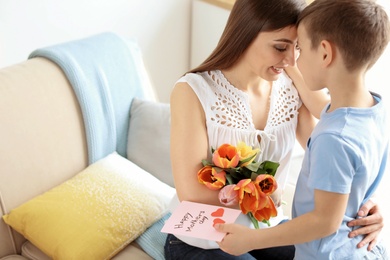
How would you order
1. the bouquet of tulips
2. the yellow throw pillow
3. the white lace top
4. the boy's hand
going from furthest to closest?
the yellow throw pillow, the white lace top, the bouquet of tulips, the boy's hand

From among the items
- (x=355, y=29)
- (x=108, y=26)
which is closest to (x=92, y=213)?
(x=355, y=29)

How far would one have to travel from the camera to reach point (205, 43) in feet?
9.65

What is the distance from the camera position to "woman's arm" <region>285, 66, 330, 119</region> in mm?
1605

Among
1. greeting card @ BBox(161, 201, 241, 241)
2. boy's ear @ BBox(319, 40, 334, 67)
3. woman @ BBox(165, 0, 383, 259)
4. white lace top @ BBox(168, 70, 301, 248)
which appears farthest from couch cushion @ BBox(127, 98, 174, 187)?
boy's ear @ BBox(319, 40, 334, 67)

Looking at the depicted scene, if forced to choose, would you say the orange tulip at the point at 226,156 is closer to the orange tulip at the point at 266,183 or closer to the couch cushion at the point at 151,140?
the orange tulip at the point at 266,183

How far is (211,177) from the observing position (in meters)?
1.42

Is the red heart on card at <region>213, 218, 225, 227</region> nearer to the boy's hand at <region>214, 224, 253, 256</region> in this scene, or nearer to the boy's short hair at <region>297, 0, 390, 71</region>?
the boy's hand at <region>214, 224, 253, 256</region>

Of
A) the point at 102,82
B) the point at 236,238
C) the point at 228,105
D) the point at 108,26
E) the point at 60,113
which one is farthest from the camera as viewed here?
the point at 108,26

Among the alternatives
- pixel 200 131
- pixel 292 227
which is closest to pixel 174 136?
pixel 200 131

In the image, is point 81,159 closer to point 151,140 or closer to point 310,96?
point 151,140

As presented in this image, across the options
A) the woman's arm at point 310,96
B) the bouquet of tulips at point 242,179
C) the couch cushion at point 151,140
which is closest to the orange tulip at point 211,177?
the bouquet of tulips at point 242,179

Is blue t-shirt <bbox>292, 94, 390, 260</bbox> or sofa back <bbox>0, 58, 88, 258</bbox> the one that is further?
sofa back <bbox>0, 58, 88, 258</bbox>

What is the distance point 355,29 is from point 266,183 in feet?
1.50

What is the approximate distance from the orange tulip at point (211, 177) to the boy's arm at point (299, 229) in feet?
0.43
